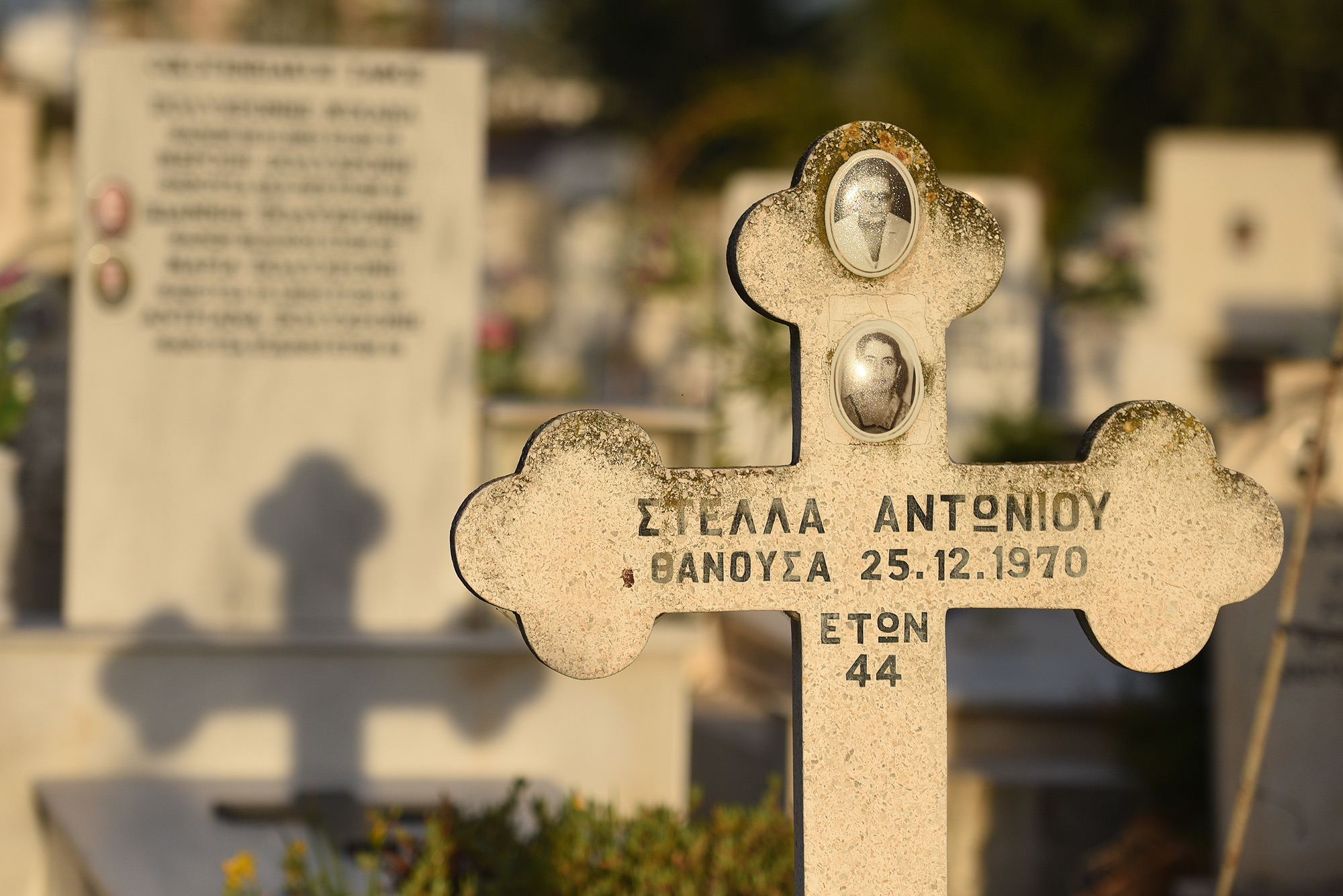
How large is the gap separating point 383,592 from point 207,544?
0.60m

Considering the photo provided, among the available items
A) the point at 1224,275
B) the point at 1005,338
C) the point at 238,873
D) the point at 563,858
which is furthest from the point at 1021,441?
the point at 238,873

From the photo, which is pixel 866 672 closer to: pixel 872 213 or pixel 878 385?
pixel 878 385

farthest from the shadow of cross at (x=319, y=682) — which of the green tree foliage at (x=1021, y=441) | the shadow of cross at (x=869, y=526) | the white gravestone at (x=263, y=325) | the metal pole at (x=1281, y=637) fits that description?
the green tree foliage at (x=1021, y=441)

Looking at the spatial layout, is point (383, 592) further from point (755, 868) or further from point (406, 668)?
point (755, 868)

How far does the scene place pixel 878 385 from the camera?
2439mm

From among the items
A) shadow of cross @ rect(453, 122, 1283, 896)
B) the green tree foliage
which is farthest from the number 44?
the green tree foliage

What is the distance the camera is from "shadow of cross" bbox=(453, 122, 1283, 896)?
2367 mm

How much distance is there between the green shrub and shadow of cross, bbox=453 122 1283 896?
2.87 ft

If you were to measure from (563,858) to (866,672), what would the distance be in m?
1.15

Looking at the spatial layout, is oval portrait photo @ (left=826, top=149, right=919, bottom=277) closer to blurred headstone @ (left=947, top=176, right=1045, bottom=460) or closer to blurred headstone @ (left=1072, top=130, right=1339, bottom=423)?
blurred headstone @ (left=947, top=176, right=1045, bottom=460)

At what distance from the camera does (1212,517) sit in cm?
250

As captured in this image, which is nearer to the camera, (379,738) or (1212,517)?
(1212,517)

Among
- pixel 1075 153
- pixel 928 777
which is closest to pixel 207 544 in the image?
pixel 928 777

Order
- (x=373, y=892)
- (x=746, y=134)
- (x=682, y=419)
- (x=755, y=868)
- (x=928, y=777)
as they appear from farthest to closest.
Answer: (x=746, y=134) < (x=682, y=419) < (x=755, y=868) < (x=373, y=892) < (x=928, y=777)
